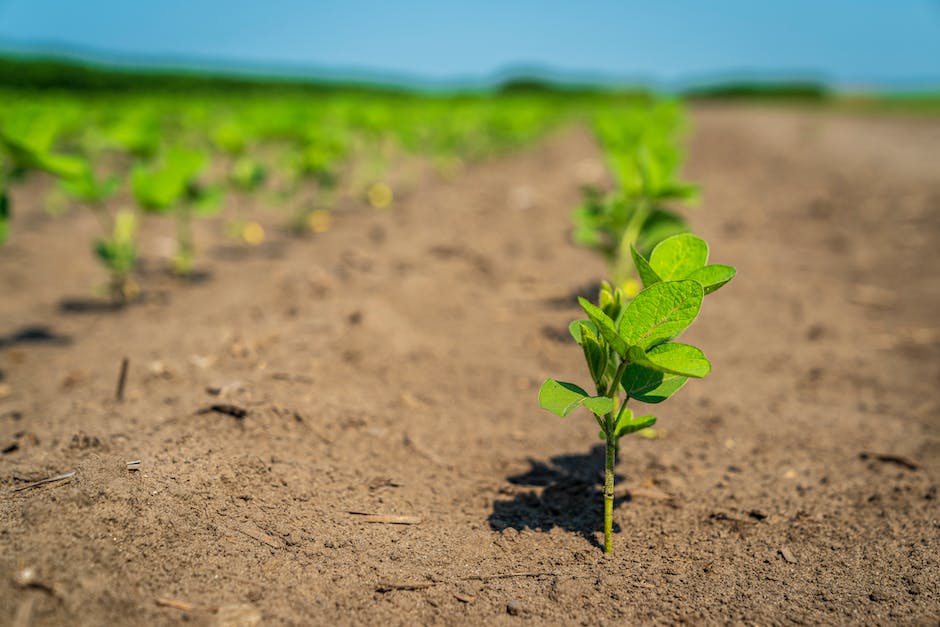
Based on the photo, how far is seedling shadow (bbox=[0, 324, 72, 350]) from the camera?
3196 mm

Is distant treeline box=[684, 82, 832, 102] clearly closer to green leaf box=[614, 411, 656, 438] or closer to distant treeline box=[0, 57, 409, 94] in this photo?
distant treeline box=[0, 57, 409, 94]

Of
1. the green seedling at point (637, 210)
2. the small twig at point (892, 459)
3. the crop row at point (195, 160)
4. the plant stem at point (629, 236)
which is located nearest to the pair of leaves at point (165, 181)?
the crop row at point (195, 160)

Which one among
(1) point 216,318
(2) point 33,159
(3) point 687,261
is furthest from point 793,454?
(2) point 33,159

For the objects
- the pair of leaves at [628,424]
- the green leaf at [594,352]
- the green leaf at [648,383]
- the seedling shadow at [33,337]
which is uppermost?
the green leaf at [594,352]

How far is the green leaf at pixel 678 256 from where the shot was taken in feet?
4.74

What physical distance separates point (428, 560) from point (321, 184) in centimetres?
442

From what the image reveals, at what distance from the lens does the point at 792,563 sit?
1648 mm

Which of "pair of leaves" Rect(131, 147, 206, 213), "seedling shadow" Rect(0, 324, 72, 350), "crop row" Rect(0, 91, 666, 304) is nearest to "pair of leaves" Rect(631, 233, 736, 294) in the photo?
"crop row" Rect(0, 91, 666, 304)

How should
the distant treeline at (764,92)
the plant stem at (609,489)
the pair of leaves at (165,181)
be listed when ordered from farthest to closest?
the distant treeline at (764,92)
the pair of leaves at (165,181)
the plant stem at (609,489)

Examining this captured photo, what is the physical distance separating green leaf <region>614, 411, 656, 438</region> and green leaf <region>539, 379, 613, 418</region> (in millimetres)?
108

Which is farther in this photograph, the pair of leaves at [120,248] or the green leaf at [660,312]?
the pair of leaves at [120,248]

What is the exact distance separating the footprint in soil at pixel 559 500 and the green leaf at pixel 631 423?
368mm

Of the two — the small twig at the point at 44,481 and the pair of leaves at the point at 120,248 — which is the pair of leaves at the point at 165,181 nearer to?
the pair of leaves at the point at 120,248

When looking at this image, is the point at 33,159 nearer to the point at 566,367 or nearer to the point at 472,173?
the point at 566,367
